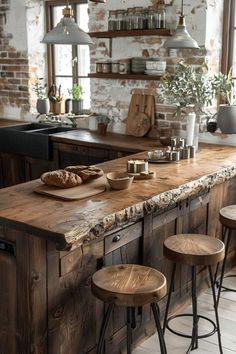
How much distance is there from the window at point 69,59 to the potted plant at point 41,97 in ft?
0.42

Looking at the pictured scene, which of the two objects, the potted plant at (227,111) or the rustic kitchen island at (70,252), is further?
the potted plant at (227,111)

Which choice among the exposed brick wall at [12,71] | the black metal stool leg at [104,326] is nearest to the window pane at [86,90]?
the exposed brick wall at [12,71]

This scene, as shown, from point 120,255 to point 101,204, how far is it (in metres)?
0.37

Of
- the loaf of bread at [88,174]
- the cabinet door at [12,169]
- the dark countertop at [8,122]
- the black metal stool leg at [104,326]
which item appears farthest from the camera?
the dark countertop at [8,122]

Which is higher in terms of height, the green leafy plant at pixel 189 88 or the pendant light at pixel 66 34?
the pendant light at pixel 66 34

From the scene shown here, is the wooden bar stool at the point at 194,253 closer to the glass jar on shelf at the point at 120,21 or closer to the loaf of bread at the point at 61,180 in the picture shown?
the loaf of bread at the point at 61,180

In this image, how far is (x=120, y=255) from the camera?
8.57 feet

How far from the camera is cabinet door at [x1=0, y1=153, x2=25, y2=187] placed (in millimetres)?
4988

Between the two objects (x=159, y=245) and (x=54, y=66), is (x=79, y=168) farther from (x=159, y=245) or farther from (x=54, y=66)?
(x=54, y=66)

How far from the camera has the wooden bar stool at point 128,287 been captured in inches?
82.5

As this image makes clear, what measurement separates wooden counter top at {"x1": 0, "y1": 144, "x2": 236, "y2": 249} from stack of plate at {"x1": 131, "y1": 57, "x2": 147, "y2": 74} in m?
1.46

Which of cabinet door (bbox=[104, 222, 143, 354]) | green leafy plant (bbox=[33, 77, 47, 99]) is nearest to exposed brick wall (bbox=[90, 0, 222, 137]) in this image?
green leafy plant (bbox=[33, 77, 47, 99])

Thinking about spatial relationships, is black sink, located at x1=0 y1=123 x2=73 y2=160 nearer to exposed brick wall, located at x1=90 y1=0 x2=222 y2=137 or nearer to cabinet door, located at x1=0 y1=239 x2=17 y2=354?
exposed brick wall, located at x1=90 y1=0 x2=222 y2=137

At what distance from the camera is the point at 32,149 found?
477 cm
